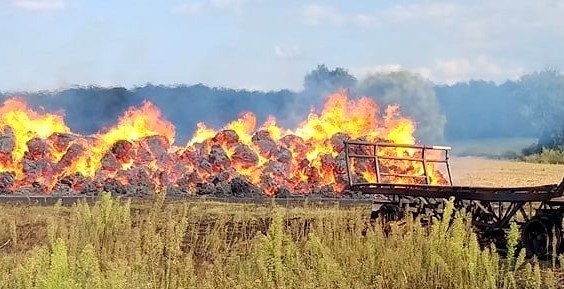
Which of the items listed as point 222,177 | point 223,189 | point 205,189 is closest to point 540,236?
point 223,189

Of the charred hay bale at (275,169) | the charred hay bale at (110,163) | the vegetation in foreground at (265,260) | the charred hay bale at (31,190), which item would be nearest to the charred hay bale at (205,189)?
the charred hay bale at (275,169)

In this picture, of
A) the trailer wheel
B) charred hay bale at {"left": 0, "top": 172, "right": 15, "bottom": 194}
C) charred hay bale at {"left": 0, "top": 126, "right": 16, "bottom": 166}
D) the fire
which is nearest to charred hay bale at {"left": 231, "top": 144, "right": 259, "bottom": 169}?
the fire

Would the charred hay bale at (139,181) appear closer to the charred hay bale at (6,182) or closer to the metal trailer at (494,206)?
the charred hay bale at (6,182)

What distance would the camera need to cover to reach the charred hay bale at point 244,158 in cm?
2600

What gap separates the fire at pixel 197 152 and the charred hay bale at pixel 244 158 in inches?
1.2

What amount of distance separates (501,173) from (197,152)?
1799cm

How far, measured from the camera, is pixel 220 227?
1156 cm

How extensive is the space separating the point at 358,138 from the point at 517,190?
14.8 m

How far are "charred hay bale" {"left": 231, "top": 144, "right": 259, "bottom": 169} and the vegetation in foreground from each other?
14.1 m

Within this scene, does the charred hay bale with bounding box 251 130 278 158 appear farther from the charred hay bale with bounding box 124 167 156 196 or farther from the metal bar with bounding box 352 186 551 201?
the metal bar with bounding box 352 186 551 201

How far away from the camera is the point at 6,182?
80.9 feet

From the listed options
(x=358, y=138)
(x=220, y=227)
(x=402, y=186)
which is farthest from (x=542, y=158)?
(x=220, y=227)

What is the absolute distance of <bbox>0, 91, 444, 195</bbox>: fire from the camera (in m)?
25.0

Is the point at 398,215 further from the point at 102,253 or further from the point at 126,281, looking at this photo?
the point at 126,281
